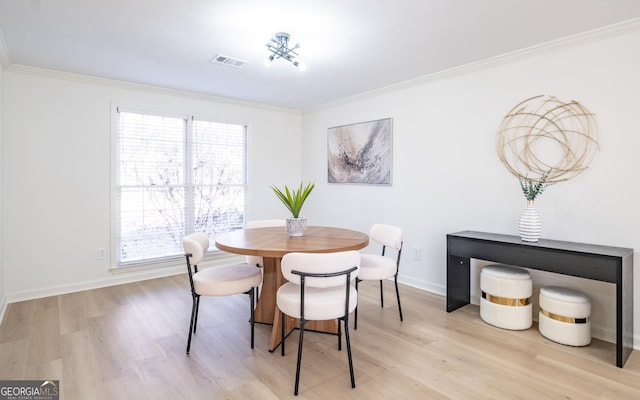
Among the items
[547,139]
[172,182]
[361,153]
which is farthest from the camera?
[361,153]

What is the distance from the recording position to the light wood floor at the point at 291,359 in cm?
205

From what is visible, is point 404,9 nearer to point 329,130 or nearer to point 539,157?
point 539,157

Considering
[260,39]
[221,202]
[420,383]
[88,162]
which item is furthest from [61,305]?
[420,383]

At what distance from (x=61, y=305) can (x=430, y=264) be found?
3806 mm

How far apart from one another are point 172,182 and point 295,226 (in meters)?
2.40

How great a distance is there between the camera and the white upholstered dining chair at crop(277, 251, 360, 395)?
2.01 metres

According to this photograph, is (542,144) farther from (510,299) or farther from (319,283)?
(319,283)

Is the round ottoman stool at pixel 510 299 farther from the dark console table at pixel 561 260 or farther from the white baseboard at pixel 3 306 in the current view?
the white baseboard at pixel 3 306

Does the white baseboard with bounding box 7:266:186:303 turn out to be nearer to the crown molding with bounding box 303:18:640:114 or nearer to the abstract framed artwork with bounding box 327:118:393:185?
the abstract framed artwork with bounding box 327:118:393:185

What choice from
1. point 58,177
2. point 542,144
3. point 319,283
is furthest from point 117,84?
point 542,144

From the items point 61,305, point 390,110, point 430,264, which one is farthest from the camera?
point 390,110

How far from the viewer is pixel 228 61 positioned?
334 cm

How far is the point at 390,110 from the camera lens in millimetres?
4254

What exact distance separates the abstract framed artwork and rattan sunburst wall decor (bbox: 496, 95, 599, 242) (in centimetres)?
138
